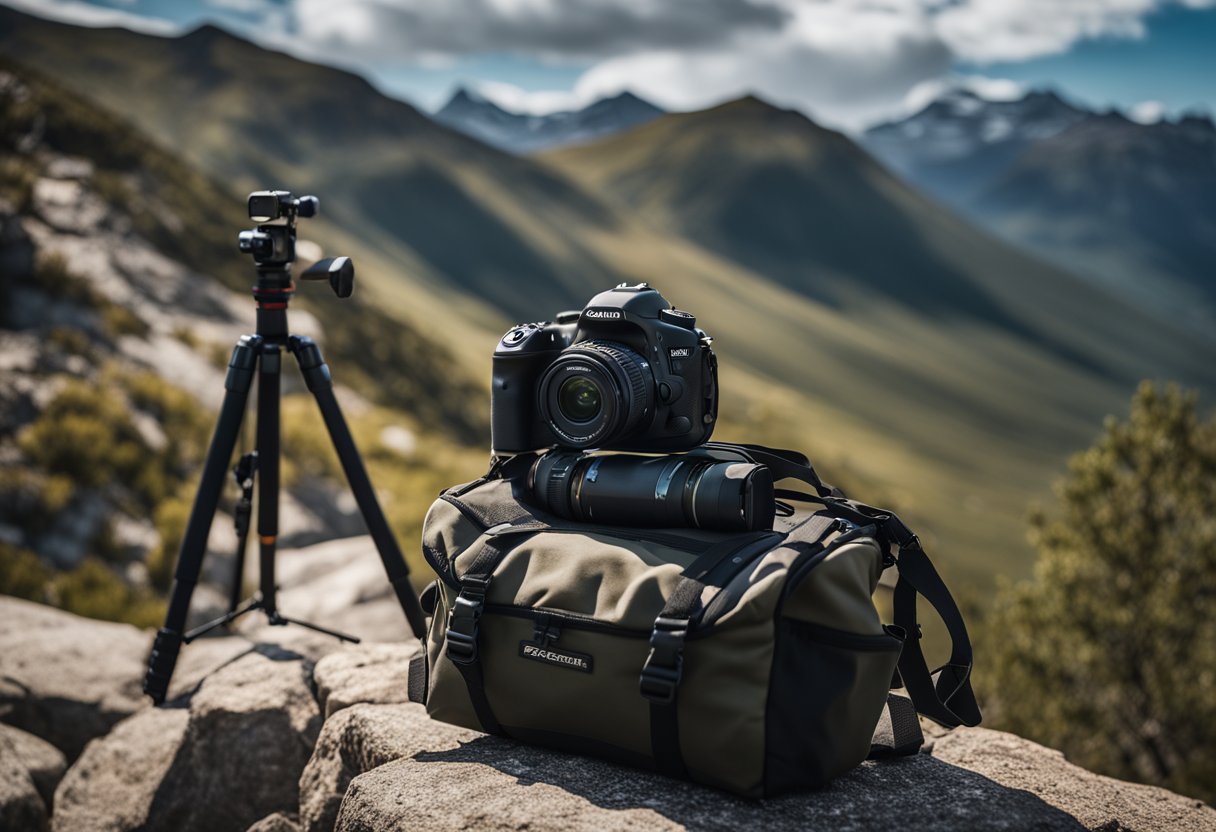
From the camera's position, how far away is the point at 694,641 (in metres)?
2.75

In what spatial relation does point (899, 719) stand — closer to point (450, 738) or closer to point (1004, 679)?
point (450, 738)

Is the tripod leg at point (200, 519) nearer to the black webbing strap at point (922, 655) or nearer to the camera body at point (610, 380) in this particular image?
the camera body at point (610, 380)

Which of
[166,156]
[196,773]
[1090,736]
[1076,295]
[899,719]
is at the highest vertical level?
[1076,295]

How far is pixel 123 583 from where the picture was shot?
7.68 m

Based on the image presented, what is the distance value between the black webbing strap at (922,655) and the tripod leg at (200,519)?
9.88ft

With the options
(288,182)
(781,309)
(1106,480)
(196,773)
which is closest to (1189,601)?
(1106,480)

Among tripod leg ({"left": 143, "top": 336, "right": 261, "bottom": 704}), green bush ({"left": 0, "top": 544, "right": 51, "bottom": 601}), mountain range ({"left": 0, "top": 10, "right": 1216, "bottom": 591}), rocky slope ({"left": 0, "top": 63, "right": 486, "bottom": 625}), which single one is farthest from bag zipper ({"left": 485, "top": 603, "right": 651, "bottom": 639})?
mountain range ({"left": 0, "top": 10, "right": 1216, "bottom": 591})

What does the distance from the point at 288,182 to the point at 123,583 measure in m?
90.6

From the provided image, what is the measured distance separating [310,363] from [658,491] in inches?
88.7

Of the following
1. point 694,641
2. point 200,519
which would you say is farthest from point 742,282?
point 694,641

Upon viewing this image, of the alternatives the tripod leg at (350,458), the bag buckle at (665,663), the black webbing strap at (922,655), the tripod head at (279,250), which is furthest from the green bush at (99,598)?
the black webbing strap at (922,655)

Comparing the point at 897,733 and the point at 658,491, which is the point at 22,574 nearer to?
the point at 658,491

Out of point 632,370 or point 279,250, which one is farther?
point 279,250

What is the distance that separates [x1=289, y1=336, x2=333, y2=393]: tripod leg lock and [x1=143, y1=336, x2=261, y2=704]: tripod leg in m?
Answer: 0.22
